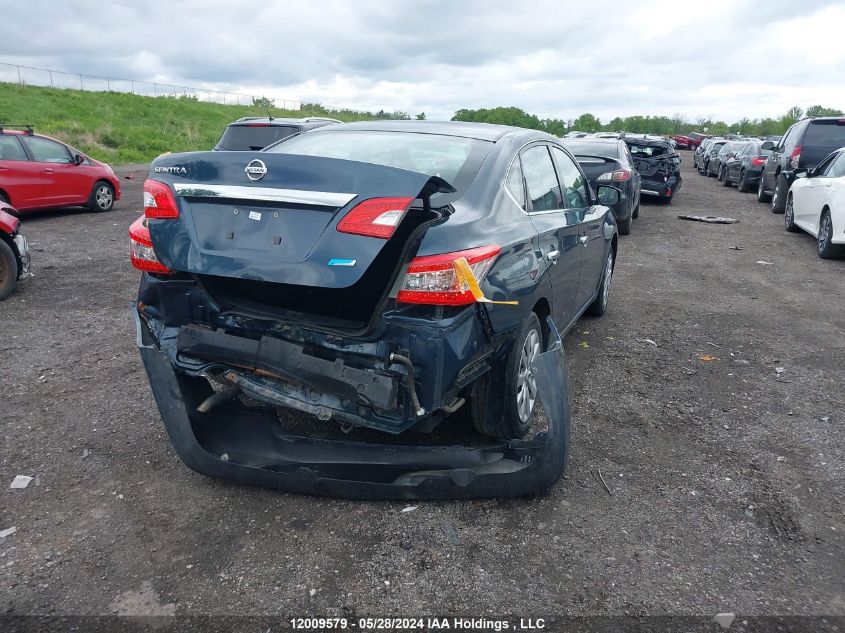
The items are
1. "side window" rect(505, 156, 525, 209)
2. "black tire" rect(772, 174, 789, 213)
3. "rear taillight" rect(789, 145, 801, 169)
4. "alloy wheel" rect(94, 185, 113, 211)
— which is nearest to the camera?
"side window" rect(505, 156, 525, 209)

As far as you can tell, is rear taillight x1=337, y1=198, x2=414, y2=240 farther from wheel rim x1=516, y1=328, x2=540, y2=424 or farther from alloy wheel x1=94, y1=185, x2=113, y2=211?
alloy wheel x1=94, y1=185, x2=113, y2=211

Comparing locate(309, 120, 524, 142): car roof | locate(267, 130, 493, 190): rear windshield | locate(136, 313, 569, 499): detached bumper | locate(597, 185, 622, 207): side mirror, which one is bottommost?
locate(136, 313, 569, 499): detached bumper

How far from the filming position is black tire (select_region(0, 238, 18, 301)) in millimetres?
6918

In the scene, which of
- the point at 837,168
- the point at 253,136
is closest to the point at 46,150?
the point at 253,136

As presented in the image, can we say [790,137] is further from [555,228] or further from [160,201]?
[160,201]

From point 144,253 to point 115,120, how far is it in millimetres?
39486

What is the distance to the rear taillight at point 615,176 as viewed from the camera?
10945 mm

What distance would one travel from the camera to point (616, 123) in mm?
86750

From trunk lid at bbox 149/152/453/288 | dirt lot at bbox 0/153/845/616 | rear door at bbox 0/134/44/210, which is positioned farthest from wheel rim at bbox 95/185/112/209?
trunk lid at bbox 149/152/453/288

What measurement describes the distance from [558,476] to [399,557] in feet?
2.83

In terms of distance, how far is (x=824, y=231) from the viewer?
9969 mm

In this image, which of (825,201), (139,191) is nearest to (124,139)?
(139,191)

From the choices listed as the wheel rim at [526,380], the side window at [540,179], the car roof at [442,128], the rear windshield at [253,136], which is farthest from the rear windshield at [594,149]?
the wheel rim at [526,380]

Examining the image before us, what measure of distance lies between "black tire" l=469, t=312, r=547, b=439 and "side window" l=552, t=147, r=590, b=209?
1599 millimetres
